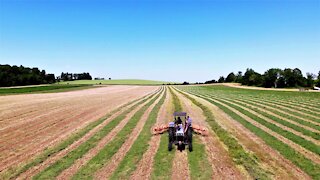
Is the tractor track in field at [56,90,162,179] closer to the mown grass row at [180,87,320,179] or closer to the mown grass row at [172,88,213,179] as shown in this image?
the mown grass row at [172,88,213,179]

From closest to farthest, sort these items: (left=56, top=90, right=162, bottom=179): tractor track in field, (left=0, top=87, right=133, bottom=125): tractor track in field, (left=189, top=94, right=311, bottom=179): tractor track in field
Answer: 1. (left=189, top=94, right=311, bottom=179): tractor track in field
2. (left=56, top=90, right=162, bottom=179): tractor track in field
3. (left=0, top=87, right=133, bottom=125): tractor track in field

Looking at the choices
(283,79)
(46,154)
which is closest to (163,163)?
(46,154)

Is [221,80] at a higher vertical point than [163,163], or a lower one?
higher

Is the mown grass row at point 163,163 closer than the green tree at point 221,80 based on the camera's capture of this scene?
Yes

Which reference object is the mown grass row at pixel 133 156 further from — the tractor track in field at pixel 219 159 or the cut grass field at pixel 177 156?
the tractor track in field at pixel 219 159

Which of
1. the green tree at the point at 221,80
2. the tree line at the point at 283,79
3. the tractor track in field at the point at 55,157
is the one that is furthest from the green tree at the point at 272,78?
the tractor track in field at the point at 55,157

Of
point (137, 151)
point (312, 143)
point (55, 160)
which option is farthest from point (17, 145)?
point (312, 143)

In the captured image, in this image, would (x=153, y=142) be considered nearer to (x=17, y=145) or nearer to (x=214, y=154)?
(x=214, y=154)

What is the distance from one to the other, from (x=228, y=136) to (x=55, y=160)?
9715 millimetres

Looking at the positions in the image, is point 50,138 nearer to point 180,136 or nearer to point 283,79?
point 180,136

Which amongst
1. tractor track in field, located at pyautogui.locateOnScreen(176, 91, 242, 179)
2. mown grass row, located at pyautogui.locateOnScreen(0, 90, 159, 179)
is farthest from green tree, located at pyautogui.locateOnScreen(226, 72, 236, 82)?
mown grass row, located at pyautogui.locateOnScreen(0, 90, 159, 179)

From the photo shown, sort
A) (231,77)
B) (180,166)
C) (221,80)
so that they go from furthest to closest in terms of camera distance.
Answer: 1. (221,80)
2. (231,77)
3. (180,166)

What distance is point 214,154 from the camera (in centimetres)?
1135

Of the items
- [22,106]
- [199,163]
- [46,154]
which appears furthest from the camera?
[22,106]
